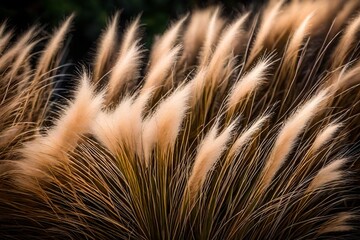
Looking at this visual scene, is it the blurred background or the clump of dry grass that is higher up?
the blurred background

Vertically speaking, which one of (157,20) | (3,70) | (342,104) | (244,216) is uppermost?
(157,20)

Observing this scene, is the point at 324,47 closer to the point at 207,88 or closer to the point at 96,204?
the point at 207,88

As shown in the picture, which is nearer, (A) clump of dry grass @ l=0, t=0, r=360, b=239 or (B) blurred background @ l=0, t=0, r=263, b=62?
(A) clump of dry grass @ l=0, t=0, r=360, b=239

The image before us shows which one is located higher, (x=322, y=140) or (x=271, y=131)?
(x=271, y=131)

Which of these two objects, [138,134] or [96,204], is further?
[96,204]

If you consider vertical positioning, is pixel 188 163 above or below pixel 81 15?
below

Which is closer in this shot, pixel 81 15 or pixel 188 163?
pixel 188 163

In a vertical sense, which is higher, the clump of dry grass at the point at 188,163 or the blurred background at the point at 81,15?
the blurred background at the point at 81,15

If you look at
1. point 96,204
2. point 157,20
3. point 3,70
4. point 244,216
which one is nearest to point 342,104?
point 244,216

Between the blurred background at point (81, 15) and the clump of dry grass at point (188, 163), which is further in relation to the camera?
the blurred background at point (81, 15)

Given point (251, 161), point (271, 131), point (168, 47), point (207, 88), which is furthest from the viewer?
point (168, 47)

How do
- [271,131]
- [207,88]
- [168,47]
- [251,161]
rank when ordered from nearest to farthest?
[251,161]
[271,131]
[207,88]
[168,47]
